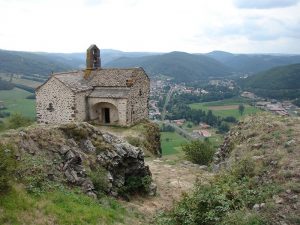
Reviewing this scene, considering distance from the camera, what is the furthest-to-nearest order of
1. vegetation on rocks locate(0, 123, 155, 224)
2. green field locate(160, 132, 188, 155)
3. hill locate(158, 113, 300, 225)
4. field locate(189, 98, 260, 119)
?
1. field locate(189, 98, 260, 119)
2. green field locate(160, 132, 188, 155)
3. hill locate(158, 113, 300, 225)
4. vegetation on rocks locate(0, 123, 155, 224)

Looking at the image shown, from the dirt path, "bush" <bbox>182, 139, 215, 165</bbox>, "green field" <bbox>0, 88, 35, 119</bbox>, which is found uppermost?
the dirt path

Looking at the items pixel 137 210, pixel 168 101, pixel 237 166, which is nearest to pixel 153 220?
pixel 137 210

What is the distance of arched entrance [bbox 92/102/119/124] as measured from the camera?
1183 inches

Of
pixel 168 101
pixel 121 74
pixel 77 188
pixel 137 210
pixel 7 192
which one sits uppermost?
pixel 121 74

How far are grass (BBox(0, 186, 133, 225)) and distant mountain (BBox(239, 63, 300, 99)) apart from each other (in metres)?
139

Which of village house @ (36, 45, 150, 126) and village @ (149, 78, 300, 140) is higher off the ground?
village house @ (36, 45, 150, 126)

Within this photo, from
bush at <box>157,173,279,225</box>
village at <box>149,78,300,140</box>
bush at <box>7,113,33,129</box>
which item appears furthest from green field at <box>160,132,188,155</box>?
bush at <box>157,173,279,225</box>

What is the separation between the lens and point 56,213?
31.5 ft

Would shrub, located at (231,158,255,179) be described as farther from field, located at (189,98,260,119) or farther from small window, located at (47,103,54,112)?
field, located at (189,98,260,119)

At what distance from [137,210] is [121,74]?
766 inches

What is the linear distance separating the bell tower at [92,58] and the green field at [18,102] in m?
55.3

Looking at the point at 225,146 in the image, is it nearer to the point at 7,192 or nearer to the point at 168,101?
the point at 7,192

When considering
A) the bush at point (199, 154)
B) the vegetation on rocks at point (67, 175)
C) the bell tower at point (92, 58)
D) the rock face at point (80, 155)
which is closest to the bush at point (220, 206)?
the vegetation on rocks at point (67, 175)

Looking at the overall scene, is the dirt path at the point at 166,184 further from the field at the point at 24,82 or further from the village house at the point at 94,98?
the field at the point at 24,82
